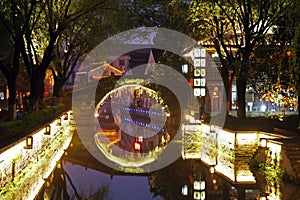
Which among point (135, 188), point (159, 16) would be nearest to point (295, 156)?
point (135, 188)

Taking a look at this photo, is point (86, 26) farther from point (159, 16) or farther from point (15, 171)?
point (15, 171)

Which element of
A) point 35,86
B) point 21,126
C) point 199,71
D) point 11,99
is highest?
point 199,71

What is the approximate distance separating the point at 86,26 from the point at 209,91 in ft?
30.6

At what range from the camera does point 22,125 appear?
51.2ft

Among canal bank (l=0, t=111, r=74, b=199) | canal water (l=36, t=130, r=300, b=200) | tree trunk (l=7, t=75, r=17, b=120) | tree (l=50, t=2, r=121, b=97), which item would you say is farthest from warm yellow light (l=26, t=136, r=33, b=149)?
tree (l=50, t=2, r=121, b=97)

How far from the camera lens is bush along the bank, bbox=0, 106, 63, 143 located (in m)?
13.5

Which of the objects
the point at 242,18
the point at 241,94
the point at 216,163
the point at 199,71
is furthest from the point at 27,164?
the point at 199,71

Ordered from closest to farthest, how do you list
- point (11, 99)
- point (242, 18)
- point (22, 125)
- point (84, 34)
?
point (22, 125) → point (11, 99) → point (242, 18) → point (84, 34)

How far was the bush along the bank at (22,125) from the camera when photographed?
533 inches

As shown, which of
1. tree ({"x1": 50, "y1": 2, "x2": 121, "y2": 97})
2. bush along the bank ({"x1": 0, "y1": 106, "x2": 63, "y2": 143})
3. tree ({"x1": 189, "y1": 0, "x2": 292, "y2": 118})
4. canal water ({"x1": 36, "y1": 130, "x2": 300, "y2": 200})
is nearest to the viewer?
canal water ({"x1": 36, "y1": 130, "x2": 300, "y2": 200})

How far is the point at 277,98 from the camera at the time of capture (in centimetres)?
1955

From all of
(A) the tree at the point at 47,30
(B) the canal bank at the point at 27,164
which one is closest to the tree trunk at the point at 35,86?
(A) the tree at the point at 47,30

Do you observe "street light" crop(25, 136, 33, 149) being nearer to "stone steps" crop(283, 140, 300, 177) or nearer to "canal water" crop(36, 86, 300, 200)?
"canal water" crop(36, 86, 300, 200)

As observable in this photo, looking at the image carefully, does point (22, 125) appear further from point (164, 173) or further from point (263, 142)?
point (263, 142)
